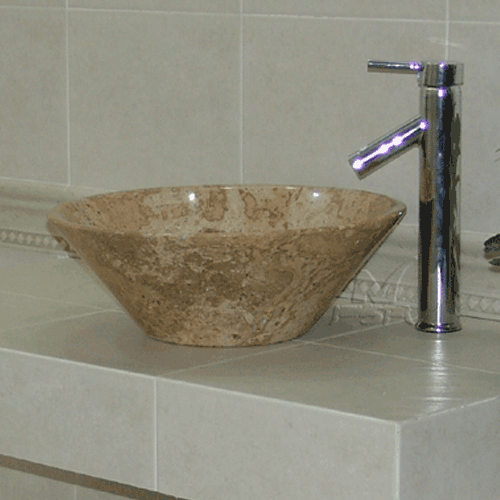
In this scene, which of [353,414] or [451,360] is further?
[451,360]

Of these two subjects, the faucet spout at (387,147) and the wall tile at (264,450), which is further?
the faucet spout at (387,147)

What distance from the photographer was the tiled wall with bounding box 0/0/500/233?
5.12ft

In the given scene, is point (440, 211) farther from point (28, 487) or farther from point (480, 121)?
point (28, 487)

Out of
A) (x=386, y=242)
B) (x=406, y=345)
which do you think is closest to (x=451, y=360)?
(x=406, y=345)

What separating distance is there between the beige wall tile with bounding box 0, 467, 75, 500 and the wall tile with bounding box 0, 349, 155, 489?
486 millimetres

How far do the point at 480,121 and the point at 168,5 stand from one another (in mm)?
553

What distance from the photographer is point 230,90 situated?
5.81 feet

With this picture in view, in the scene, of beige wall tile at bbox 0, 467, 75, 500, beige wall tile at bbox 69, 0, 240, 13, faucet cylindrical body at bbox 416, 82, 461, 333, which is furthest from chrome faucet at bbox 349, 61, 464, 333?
beige wall tile at bbox 0, 467, 75, 500

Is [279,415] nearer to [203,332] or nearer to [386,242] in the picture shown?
[203,332]

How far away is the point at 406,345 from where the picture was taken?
1.44 meters

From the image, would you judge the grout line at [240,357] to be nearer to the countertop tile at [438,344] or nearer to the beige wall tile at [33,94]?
the countertop tile at [438,344]

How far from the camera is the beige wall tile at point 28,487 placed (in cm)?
187

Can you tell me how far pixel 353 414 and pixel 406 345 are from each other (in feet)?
1.04

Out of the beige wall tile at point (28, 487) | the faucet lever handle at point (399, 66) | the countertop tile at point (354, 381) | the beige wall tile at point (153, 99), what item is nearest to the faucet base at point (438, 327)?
the countertop tile at point (354, 381)
